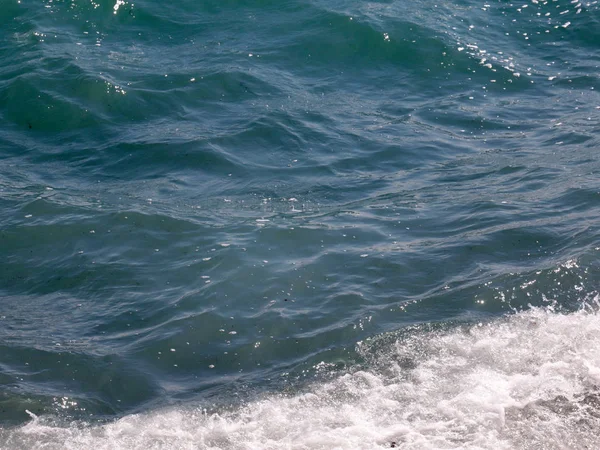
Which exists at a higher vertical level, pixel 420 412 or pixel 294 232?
pixel 294 232

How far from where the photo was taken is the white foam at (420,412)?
4668 mm

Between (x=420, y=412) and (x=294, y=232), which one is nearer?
(x=420, y=412)

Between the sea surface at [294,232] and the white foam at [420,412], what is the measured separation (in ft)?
0.06

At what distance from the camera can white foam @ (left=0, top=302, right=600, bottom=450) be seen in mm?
4668

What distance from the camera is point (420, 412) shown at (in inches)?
192

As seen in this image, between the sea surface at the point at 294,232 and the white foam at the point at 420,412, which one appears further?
the sea surface at the point at 294,232

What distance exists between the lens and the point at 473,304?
20.3 ft

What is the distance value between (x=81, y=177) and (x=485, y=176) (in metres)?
4.35

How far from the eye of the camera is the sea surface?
506 cm

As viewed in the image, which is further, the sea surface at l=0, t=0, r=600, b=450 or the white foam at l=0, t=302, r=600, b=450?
the sea surface at l=0, t=0, r=600, b=450

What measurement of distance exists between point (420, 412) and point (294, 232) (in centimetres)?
273

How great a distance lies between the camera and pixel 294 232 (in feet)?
23.7

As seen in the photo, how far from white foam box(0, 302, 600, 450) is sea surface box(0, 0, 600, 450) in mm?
19

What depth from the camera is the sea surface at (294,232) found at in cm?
506
